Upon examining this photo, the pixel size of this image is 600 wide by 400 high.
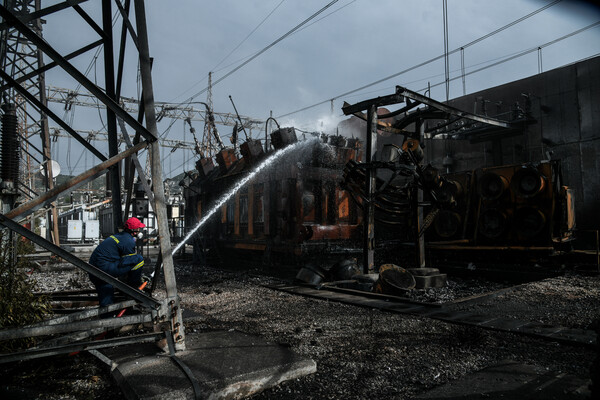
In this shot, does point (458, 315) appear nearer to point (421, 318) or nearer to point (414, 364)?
point (421, 318)

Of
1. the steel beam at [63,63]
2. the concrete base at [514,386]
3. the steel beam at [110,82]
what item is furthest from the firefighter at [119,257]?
the concrete base at [514,386]

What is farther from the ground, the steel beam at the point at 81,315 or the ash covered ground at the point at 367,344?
the steel beam at the point at 81,315

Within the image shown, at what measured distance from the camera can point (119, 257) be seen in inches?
194

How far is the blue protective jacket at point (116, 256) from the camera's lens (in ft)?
15.8

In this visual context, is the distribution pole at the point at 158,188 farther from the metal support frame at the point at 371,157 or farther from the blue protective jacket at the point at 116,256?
the metal support frame at the point at 371,157

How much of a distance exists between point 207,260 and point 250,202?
386 centimetres

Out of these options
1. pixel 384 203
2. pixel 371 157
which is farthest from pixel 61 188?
pixel 384 203

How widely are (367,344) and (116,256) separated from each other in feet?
10.9

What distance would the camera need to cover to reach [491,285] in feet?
28.8

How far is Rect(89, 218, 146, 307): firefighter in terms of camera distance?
4.80 m

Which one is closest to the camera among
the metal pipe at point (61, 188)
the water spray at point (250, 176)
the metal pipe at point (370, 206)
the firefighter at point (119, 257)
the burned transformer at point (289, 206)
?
the metal pipe at point (61, 188)

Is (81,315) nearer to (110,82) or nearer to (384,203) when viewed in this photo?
(110,82)

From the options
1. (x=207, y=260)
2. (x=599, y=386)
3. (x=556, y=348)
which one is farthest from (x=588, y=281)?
(x=207, y=260)

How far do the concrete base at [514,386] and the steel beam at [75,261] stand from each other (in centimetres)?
255
